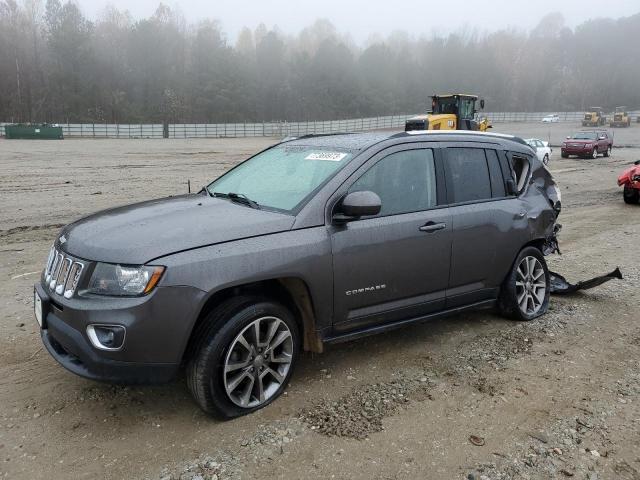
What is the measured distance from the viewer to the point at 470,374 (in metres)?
4.05

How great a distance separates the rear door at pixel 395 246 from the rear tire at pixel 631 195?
10872 millimetres

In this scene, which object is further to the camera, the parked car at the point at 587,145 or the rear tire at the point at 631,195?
the parked car at the point at 587,145

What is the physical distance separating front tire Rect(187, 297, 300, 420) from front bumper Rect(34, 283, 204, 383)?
0.52 feet

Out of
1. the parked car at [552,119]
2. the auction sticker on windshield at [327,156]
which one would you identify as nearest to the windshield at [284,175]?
the auction sticker on windshield at [327,156]

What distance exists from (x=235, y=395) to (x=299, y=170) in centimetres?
169

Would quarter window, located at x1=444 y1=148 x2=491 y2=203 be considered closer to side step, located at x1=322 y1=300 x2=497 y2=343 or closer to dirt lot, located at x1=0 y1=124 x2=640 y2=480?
side step, located at x1=322 y1=300 x2=497 y2=343

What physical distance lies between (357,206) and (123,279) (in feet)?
4.86

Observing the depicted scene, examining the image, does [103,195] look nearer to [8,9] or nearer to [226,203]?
[226,203]

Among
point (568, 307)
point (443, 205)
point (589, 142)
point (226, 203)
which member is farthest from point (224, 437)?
point (589, 142)

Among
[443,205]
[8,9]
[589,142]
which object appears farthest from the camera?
[8,9]

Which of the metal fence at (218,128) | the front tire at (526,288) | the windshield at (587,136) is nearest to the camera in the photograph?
the front tire at (526,288)

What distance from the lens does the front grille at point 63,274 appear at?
315cm

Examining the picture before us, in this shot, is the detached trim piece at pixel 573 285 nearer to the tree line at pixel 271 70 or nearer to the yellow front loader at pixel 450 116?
the yellow front loader at pixel 450 116

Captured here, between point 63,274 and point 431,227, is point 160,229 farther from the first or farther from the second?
point 431,227
